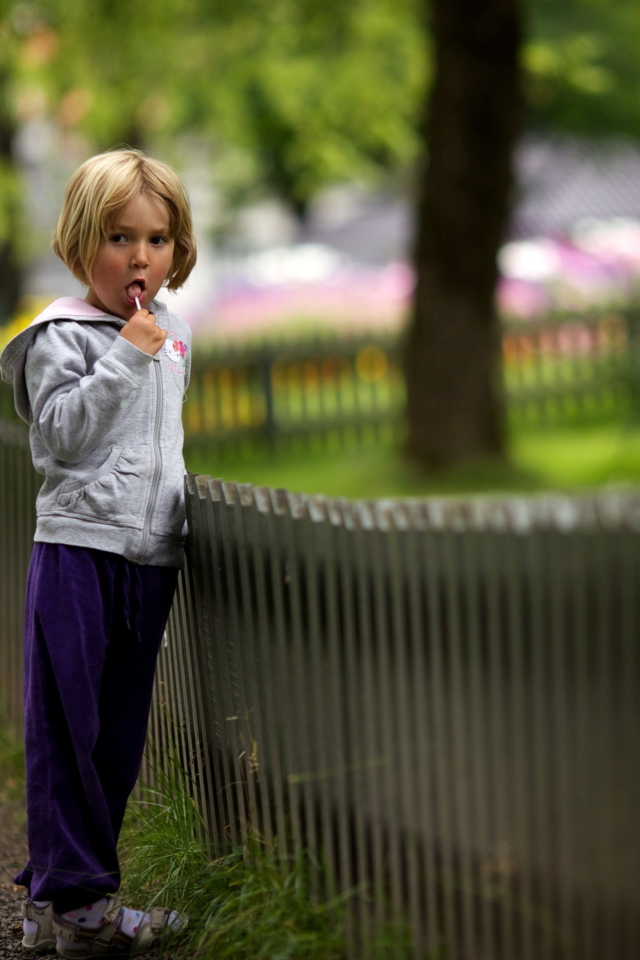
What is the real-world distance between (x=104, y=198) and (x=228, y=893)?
4.97 ft

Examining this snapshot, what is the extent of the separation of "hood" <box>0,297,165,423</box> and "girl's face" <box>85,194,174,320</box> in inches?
1.9

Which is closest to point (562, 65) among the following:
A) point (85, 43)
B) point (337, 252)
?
point (85, 43)

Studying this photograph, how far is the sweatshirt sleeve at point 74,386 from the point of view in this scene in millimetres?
2535

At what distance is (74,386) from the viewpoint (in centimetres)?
261

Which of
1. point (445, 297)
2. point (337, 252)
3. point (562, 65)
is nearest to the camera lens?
point (445, 297)

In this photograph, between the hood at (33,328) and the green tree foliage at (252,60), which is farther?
the green tree foliage at (252,60)

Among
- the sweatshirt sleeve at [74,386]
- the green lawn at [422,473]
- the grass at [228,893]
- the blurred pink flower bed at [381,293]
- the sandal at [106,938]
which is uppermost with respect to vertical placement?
the blurred pink flower bed at [381,293]

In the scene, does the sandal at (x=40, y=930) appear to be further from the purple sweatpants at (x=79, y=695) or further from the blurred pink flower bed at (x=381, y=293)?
the blurred pink flower bed at (x=381, y=293)

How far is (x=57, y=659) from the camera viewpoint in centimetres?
265

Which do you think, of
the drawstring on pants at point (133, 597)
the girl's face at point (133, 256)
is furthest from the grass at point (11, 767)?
the girl's face at point (133, 256)

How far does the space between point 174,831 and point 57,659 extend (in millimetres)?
703

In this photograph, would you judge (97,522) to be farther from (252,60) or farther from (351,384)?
(252,60)

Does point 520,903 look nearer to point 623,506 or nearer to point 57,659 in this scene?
point 623,506

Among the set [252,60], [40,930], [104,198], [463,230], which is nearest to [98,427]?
[104,198]
